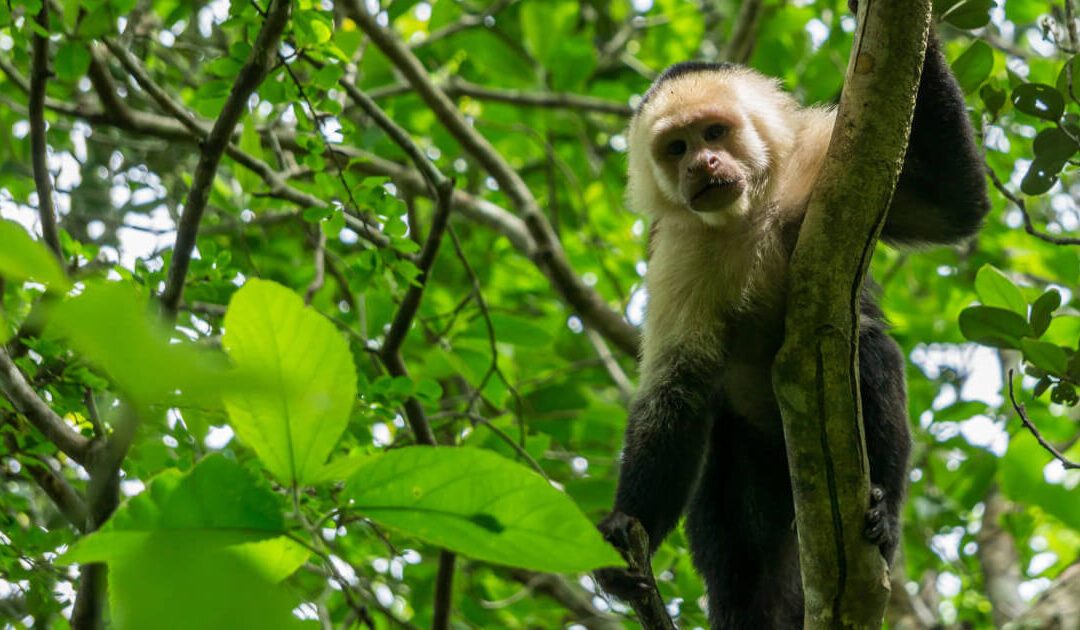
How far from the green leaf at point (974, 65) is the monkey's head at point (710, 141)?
0.63 m

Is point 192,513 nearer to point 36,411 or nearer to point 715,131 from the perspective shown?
point 36,411

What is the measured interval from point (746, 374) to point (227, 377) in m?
3.10

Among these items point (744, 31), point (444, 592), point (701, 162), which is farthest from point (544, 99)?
point (444, 592)

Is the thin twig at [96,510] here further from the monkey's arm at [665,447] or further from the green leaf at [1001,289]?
the green leaf at [1001,289]

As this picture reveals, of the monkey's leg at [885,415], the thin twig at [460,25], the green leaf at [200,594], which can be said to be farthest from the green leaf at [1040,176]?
the thin twig at [460,25]

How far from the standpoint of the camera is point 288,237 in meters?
6.14

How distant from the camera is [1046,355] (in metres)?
2.74

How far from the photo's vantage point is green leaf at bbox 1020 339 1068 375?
2.73 metres

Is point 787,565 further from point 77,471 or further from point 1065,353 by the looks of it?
point 77,471

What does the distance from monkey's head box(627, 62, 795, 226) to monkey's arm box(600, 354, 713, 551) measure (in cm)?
54

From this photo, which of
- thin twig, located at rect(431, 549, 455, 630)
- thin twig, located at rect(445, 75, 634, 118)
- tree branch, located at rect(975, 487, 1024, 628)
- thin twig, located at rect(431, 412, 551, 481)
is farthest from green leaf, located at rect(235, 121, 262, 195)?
tree branch, located at rect(975, 487, 1024, 628)

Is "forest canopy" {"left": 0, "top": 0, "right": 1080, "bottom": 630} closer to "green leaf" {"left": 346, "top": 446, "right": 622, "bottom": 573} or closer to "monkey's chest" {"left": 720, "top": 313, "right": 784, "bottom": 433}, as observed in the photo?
"green leaf" {"left": 346, "top": 446, "right": 622, "bottom": 573}

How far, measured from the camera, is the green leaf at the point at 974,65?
9.87 ft

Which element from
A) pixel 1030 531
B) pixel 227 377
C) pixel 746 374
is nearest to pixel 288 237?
pixel 746 374
